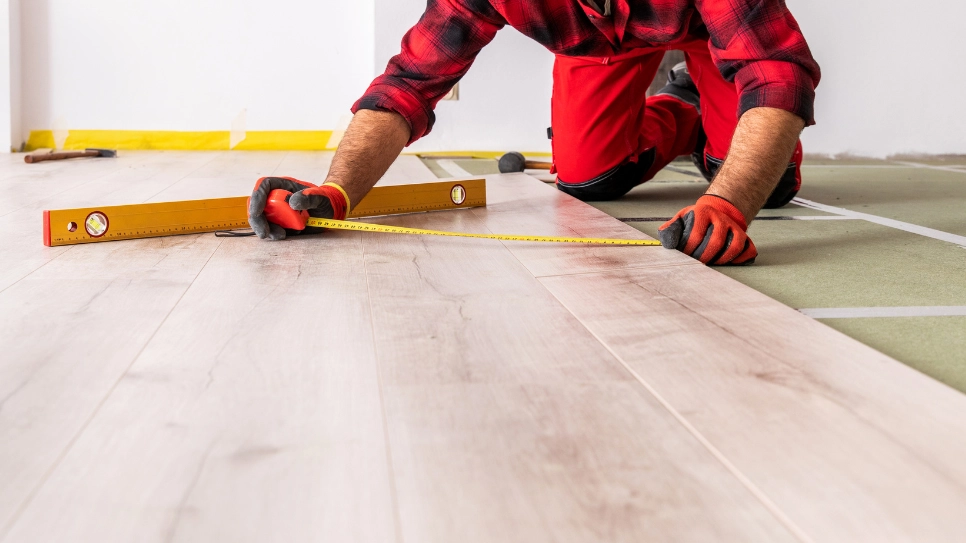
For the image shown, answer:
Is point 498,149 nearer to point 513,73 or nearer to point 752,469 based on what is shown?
point 513,73

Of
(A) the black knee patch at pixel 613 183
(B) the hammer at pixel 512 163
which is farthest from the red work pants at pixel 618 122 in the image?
(B) the hammer at pixel 512 163

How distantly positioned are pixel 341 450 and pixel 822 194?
8.39ft

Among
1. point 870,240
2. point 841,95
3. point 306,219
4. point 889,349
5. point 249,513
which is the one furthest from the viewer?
point 841,95

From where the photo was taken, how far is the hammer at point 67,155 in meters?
3.53

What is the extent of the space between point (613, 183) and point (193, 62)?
2.89 metres

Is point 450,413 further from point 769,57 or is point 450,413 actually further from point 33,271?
point 769,57

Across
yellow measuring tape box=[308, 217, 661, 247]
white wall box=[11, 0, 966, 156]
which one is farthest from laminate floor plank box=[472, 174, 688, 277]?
white wall box=[11, 0, 966, 156]

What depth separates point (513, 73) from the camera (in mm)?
4535

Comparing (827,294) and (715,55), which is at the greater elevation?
(715,55)

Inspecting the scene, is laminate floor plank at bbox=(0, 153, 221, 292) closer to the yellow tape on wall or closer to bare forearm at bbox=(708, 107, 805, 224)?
the yellow tape on wall

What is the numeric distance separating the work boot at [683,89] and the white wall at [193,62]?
211 centimetres

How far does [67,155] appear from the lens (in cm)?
370

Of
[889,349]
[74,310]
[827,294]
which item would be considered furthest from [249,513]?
[827,294]

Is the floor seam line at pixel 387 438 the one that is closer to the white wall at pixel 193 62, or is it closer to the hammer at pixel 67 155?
the hammer at pixel 67 155
